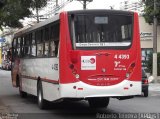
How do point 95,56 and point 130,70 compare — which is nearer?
point 95,56

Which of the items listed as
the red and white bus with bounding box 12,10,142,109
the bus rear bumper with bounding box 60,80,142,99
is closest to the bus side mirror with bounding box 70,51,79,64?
the red and white bus with bounding box 12,10,142,109

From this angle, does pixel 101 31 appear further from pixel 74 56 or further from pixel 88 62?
pixel 74 56

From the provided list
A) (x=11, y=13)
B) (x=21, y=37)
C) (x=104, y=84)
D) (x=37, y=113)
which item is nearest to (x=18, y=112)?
(x=37, y=113)

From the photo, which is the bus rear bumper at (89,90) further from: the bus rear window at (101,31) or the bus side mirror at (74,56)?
the bus rear window at (101,31)

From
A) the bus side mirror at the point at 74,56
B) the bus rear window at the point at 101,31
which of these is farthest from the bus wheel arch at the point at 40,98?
the bus rear window at the point at 101,31

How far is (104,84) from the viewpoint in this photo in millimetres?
13414

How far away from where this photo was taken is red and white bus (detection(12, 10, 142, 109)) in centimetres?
1333

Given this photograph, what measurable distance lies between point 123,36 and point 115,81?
1440 millimetres

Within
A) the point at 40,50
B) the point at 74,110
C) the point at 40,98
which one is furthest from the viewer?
the point at 40,50

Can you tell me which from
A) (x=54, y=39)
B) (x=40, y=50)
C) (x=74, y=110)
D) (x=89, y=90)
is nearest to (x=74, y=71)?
(x=89, y=90)

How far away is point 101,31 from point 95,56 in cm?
86

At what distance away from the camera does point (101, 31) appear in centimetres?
1378

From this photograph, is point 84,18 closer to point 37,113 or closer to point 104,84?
point 104,84

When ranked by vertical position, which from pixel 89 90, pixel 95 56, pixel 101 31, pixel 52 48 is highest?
pixel 101 31
